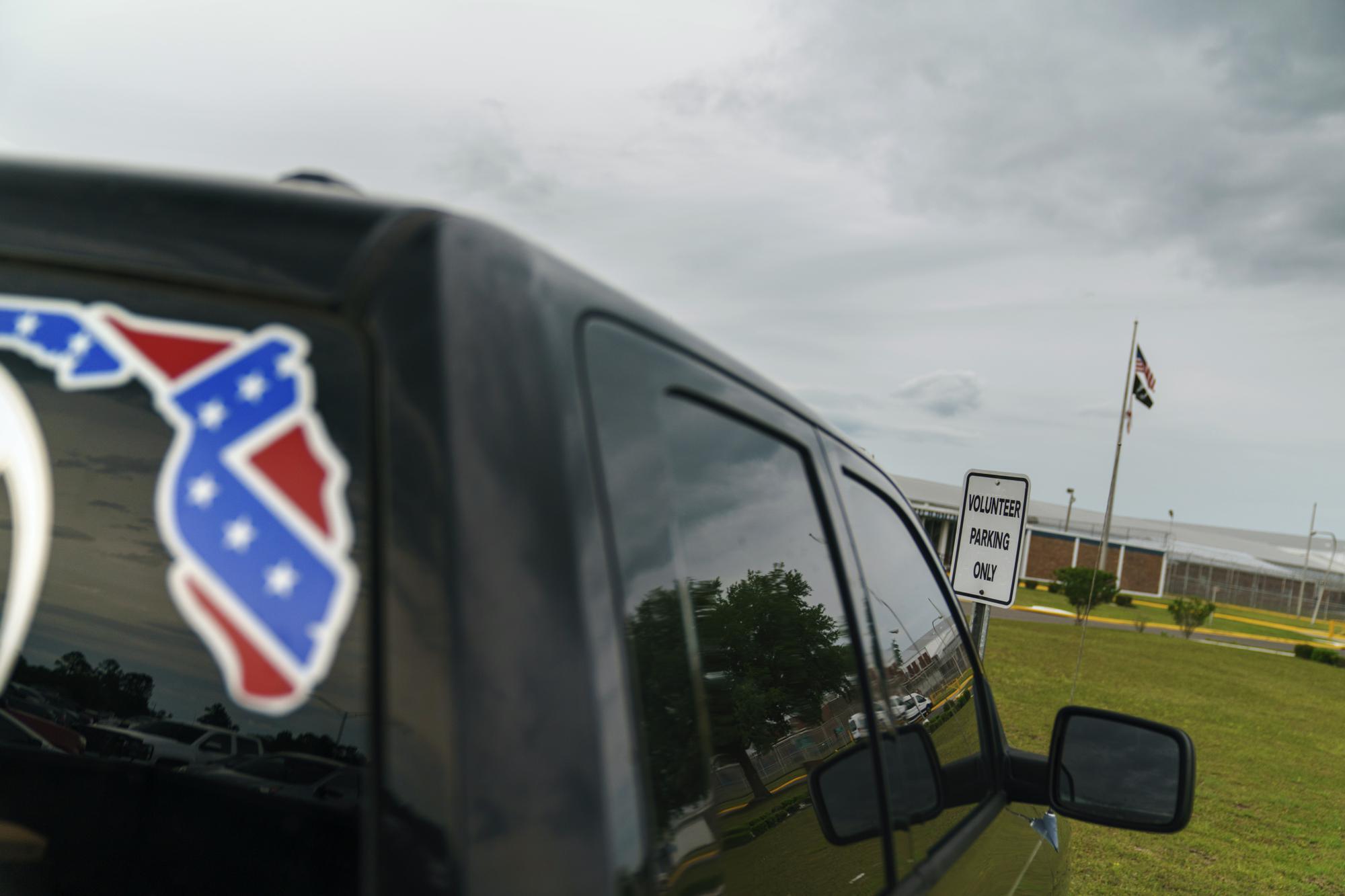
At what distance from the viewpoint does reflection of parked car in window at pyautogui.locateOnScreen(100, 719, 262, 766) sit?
0.87 meters

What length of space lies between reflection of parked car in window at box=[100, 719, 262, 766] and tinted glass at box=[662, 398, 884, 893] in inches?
18.5

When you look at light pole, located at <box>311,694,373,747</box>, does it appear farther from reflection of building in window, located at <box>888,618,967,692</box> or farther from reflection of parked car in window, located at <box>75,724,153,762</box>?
reflection of building in window, located at <box>888,618,967,692</box>

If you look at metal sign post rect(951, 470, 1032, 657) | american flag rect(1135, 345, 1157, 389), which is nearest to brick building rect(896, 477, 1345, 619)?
american flag rect(1135, 345, 1157, 389)

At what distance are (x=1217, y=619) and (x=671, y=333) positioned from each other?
5494 cm

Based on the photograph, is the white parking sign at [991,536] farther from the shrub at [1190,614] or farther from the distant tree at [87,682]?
the shrub at [1190,614]

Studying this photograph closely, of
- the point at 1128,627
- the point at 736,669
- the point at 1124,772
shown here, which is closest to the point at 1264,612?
the point at 1128,627

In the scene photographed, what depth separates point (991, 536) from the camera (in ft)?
23.0

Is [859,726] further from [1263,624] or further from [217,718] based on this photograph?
[1263,624]

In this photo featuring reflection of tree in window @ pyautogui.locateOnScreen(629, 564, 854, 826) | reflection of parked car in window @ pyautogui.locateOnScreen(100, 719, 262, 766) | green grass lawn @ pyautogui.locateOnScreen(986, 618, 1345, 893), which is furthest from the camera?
green grass lawn @ pyautogui.locateOnScreen(986, 618, 1345, 893)

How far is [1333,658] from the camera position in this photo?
1088 inches

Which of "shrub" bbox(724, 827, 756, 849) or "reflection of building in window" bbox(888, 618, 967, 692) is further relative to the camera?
"reflection of building in window" bbox(888, 618, 967, 692)

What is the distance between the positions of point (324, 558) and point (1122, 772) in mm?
1975

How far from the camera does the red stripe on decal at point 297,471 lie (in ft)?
2.60

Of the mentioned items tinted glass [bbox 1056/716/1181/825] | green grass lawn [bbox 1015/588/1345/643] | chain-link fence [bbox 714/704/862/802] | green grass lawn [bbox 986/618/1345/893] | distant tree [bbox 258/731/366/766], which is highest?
distant tree [bbox 258/731/366/766]
